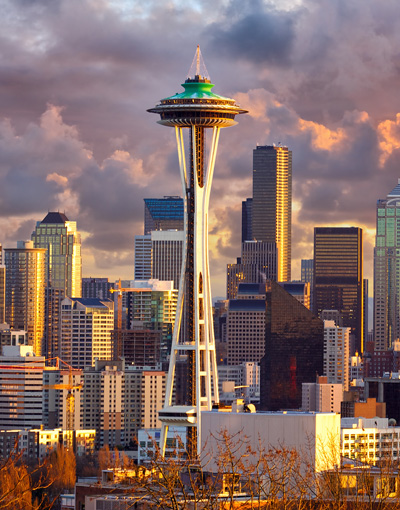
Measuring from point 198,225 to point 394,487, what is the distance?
86.4 meters

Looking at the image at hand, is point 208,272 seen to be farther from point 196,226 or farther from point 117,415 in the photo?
point 117,415

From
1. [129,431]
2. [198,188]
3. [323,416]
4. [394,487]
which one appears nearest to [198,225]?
[198,188]

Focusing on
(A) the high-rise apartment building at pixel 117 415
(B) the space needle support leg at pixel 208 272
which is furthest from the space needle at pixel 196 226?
(A) the high-rise apartment building at pixel 117 415

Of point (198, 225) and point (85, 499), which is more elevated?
point (198, 225)

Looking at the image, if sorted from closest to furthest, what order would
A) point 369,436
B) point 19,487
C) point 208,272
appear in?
1. point 19,487
2. point 369,436
3. point 208,272

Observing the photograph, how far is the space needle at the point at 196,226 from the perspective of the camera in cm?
13512

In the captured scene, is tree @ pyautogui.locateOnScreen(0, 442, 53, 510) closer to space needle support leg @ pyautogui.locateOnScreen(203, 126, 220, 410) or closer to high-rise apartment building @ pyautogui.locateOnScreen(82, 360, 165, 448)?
space needle support leg @ pyautogui.locateOnScreen(203, 126, 220, 410)

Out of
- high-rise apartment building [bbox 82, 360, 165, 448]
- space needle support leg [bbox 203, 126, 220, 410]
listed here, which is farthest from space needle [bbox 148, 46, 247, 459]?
high-rise apartment building [bbox 82, 360, 165, 448]

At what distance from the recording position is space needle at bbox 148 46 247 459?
135 metres

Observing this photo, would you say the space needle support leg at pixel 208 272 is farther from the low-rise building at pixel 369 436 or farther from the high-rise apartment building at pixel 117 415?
the high-rise apartment building at pixel 117 415

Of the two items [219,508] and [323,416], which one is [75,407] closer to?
[323,416]

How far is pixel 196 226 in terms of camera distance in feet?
448

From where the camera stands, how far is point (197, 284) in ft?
447

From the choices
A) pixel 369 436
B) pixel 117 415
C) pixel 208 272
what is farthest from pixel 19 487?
pixel 117 415
